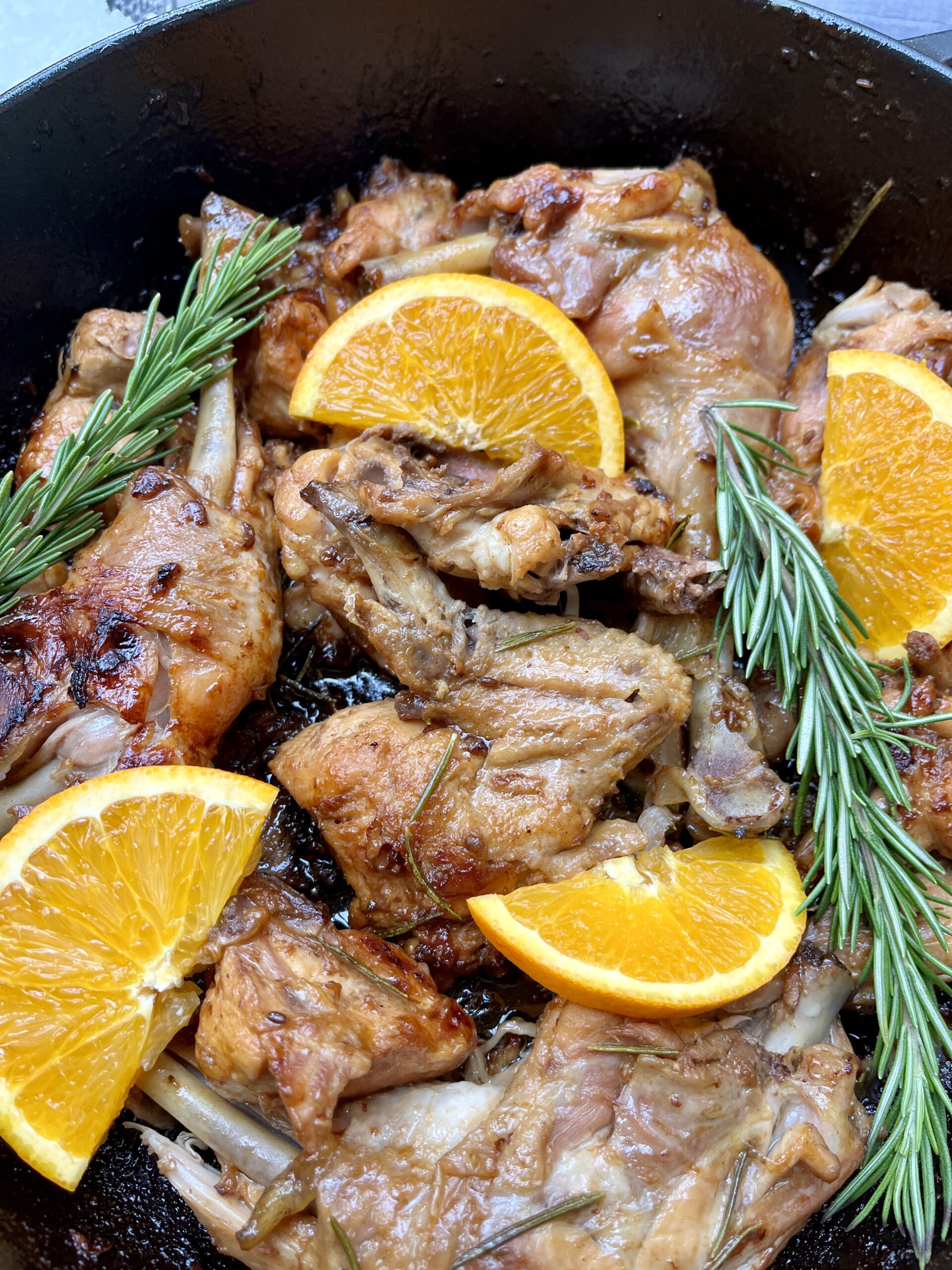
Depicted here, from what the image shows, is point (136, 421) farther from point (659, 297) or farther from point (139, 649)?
point (659, 297)

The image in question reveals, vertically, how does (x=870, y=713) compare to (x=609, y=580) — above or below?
below

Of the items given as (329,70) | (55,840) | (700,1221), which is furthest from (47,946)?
(329,70)

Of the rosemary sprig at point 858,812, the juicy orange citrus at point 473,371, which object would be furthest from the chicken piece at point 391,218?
the rosemary sprig at point 858,812

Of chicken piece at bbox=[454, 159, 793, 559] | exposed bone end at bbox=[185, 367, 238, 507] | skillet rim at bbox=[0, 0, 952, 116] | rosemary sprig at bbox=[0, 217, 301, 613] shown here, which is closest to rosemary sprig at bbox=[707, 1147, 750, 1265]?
chicken piece at bbox=[454, 159, 793, 559]

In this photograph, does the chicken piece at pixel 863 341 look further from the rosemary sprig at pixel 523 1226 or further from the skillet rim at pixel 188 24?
the rosemary sprig at pixel 523 1226

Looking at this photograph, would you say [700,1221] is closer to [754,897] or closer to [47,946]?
→ [754,897]

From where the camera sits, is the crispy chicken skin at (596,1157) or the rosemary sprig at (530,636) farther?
the rosemary sprig at (530,636)
